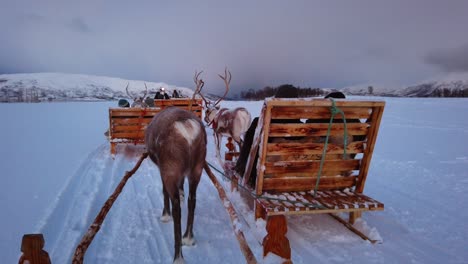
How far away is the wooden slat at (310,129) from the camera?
3.17 metres

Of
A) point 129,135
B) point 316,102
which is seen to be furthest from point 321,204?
point 129,135

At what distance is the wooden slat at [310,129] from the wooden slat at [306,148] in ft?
0.43

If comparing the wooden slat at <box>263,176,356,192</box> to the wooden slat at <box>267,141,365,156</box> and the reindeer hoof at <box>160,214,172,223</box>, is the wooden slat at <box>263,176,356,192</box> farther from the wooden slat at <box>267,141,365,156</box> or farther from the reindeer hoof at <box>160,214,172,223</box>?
the reindeer hoof at <box>160,214,172,223</box>

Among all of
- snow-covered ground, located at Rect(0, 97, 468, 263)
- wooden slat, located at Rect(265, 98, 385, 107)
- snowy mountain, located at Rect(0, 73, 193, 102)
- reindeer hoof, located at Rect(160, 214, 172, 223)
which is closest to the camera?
wooden slat, located at Rect(265, 98, 385, 107)

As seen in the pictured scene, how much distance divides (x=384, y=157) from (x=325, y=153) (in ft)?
17.1

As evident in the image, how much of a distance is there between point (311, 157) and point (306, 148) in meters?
0.20

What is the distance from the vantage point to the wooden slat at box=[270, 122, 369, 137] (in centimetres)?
317

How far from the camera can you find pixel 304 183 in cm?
347

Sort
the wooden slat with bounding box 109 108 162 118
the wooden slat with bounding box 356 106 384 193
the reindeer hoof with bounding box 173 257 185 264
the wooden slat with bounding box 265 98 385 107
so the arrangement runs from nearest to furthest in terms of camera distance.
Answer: the reindeer hoof with bounding box 173 257 185 264
the wooden slat with bounding box 265 98 385 107
the wooden slat with bounding box 356 106 384 193
the wooden slat with bounding box 109 108 162 118

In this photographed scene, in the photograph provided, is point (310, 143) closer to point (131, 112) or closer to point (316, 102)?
point (316, 102)

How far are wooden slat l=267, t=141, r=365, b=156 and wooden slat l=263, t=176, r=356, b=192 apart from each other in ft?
1.24

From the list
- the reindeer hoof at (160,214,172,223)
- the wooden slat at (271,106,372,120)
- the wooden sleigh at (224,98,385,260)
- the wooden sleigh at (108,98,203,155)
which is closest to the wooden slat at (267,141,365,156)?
the wooden sleigh at (224,98,385,260)

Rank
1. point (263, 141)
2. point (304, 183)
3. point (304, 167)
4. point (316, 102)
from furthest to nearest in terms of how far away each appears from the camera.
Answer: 1. point (304, 183)
2. point (304, 167)
3. point (263, 141)
4. point (316, 102)

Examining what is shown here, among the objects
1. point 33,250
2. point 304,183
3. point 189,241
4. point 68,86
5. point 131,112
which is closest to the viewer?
point 33,250
